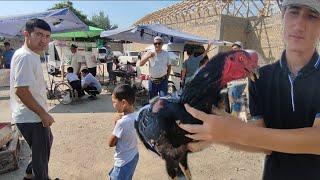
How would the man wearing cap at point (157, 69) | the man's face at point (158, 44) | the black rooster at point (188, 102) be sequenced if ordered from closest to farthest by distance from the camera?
the black rooster at point (188, 102), the man's face at point (158, 44), the man wearing cap at point (157, 69)

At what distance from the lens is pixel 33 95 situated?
12.7 feet

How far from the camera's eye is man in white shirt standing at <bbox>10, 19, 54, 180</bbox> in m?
3.75

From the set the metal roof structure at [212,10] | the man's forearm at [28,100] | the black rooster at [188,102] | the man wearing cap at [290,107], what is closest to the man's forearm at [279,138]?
the man wearing cap at [290,107]

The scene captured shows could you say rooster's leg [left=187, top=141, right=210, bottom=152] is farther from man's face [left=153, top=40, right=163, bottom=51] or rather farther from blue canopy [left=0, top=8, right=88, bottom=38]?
blue canopy [left=0, top=8, right=88, bottom=38]

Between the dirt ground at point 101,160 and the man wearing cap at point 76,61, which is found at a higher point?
the man wearing cap at point 76,61

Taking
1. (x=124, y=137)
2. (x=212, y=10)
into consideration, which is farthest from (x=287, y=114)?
(x=212, y=10)

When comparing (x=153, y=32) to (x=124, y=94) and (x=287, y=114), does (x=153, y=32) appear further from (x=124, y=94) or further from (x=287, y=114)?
(x=287, y=114)

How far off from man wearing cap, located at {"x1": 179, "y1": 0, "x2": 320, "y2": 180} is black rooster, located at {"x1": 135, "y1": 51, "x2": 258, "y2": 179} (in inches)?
3.9

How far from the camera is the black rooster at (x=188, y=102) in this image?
142cm

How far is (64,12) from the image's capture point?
33.4 feet

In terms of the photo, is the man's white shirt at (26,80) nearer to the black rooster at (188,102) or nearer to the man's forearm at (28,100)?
the man's forearm at (28,100)

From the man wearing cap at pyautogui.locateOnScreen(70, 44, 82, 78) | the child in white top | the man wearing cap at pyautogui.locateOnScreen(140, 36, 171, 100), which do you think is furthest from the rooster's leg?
the man wearing cap at pyautogui.locateOnScreen(70, 44, 82, 78)

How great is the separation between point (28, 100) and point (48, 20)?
7125mm

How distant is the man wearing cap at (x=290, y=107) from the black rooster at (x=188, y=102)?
0.10 m
